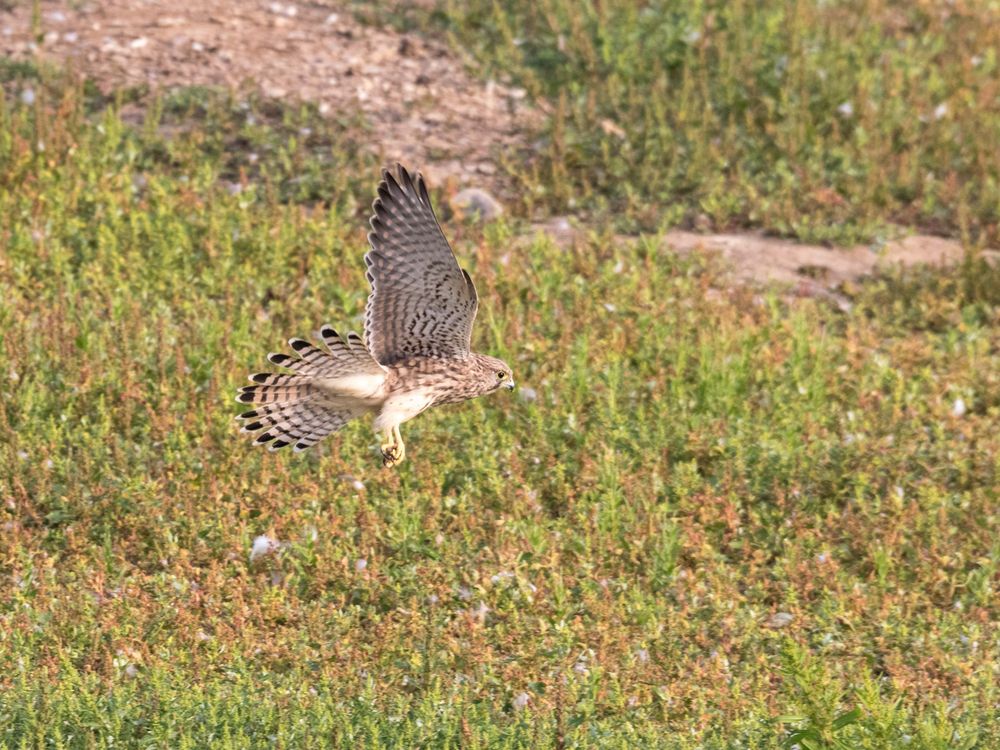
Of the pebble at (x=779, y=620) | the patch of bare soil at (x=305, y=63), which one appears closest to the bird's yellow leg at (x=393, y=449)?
the pebble at (x=779, y=620)

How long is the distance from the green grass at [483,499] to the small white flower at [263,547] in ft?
0.15

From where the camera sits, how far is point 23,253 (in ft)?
34.0

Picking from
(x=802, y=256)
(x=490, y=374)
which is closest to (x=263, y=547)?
(x=490, y=374)

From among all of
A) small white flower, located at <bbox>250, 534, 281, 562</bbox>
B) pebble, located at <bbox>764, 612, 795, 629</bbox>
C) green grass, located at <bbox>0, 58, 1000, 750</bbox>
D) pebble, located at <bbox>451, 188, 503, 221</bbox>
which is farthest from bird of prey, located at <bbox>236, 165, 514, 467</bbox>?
pebble, located at <bbox>451, 188, 503, 221</bbox>

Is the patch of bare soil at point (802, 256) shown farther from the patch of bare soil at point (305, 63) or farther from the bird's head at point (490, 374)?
the bird's head at point (490, 374)

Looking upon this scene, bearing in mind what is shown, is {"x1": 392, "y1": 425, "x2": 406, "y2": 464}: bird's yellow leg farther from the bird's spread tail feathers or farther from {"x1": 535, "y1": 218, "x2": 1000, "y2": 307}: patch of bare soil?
{"x1": 535, "y1": 218, "x2": 1000, "y2": 307}: patch of bare soil

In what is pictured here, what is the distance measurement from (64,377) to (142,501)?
1.20m

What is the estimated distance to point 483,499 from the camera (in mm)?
8773

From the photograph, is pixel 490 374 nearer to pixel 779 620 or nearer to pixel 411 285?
pixel 411 285

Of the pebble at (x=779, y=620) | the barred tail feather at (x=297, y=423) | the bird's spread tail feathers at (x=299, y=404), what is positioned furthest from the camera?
the pebble at (x=779, y=620)

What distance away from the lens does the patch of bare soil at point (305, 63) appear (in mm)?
12609

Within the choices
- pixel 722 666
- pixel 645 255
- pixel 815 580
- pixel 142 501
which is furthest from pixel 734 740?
pixel 645 255

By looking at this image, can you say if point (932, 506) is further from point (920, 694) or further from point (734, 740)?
point (734, 740)

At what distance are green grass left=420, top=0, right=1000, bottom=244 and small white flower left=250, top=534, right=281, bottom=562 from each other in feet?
14.6
